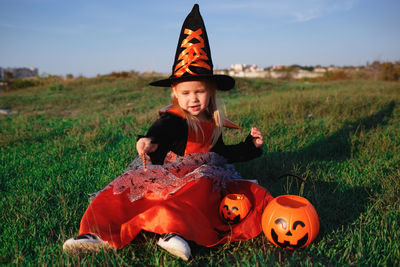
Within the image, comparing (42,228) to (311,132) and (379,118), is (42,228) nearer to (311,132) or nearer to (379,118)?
(311,132)

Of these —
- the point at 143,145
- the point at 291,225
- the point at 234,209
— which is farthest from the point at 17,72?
the point at 291,225

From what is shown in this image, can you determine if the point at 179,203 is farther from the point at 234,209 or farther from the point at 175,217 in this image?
the point at 234,209

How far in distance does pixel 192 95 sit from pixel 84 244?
5.23ft

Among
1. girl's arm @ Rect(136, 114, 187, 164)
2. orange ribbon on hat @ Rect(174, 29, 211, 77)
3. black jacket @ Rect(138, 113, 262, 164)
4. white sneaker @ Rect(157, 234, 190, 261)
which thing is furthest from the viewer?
orange ribbon on hat @ Rect(174, 29, 211, 77)

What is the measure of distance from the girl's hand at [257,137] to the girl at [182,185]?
1cm

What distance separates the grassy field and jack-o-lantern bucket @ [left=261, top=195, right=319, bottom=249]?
0.33 ft

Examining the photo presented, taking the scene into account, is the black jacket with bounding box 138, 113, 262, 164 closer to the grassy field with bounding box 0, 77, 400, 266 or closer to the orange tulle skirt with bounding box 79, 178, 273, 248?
the orange tulle skirt with bounding box 79, 178, 273, 248

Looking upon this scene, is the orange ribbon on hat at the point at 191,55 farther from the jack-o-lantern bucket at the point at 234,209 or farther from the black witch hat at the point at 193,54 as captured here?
the jack-o-lantern bucket at the point at 234,209

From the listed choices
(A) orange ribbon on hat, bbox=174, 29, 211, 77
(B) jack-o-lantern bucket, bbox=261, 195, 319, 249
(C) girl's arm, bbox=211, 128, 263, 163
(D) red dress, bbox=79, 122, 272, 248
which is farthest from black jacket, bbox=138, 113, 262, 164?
(B) jack-o-lantern bucket, bbox=261, 195, 319, 249

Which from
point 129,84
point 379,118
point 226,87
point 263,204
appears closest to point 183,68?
point 226,87

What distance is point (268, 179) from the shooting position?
381 centimetres

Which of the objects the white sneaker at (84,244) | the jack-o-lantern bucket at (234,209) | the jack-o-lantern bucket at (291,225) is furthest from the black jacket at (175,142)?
the jack-o-lantern bucket at (291,225)

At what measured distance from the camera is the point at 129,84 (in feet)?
53.8

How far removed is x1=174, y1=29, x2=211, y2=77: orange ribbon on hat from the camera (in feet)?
8.38
